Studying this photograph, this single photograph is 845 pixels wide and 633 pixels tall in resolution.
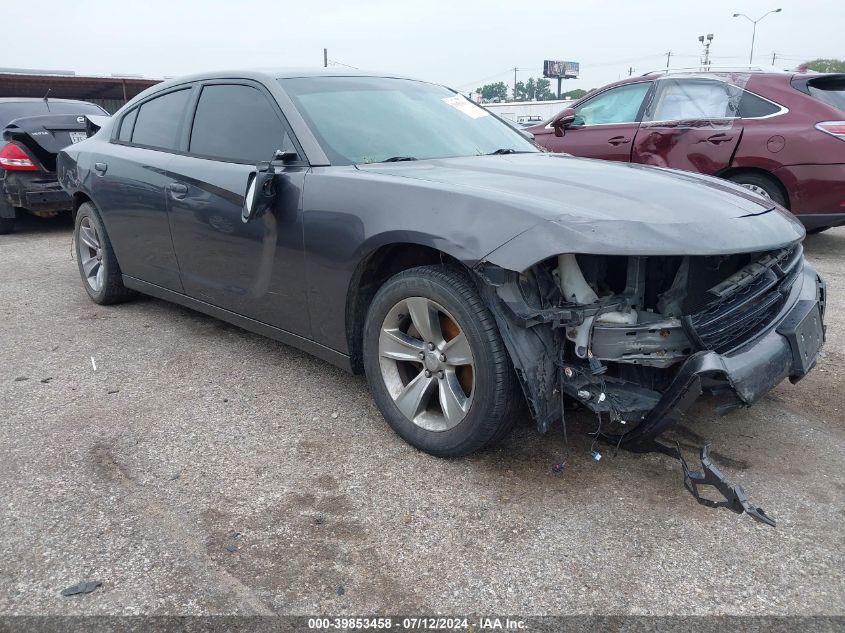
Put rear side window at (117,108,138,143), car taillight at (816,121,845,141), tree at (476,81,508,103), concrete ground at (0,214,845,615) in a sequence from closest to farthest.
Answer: concrete ground at (0,214,845,615) < rear side window at (117,108,138,143) < car taillight at (816,121,845,141) < tree at (476,81,508,103)

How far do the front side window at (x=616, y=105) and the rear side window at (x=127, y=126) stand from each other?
416 cm

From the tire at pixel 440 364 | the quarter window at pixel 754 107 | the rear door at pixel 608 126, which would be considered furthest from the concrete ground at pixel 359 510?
the rear door at pixel 608 126

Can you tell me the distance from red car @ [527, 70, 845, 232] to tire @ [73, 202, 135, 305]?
3607 millimetres

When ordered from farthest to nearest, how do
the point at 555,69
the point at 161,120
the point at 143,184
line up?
the point at 555,69
the point at 161,120
the point at 143,184

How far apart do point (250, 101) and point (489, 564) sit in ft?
8.38

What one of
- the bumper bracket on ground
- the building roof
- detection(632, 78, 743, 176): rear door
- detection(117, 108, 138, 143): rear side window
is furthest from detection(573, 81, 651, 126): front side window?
the building roof

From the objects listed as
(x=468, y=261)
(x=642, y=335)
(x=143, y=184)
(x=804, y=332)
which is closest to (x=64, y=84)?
(x=143, y=184)

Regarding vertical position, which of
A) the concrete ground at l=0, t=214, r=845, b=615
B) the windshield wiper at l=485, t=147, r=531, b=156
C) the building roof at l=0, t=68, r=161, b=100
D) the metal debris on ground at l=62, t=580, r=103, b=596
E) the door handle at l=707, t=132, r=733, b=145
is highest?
the building roof at l=0, t=68, r=161, b=100

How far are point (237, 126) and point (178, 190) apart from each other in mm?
514

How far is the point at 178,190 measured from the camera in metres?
3.72

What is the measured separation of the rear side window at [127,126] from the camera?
4492 mm

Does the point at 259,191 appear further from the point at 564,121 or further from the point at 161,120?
the point at 564,121

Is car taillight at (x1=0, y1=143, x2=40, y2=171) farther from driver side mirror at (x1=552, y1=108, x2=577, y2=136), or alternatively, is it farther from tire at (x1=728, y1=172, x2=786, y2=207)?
tire at (x1=728, y1=172, x2=786, y2=207)

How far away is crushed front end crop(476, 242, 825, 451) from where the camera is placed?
2.32 meters
